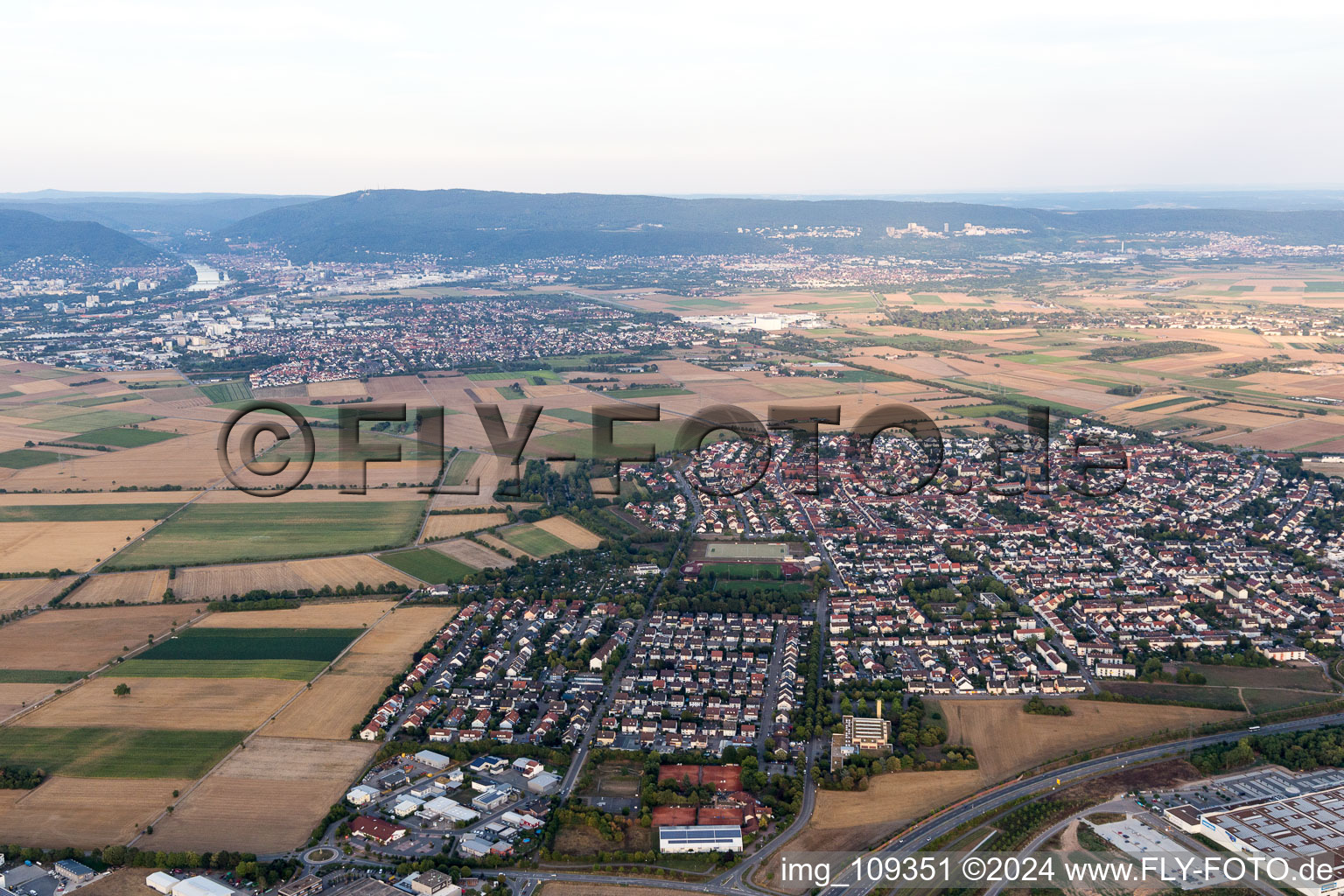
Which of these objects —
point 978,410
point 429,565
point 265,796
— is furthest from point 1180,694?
point 978,410

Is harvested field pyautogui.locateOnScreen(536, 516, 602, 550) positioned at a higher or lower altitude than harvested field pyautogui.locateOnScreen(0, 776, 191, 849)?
higher

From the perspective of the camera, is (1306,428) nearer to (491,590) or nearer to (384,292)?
(491,590)

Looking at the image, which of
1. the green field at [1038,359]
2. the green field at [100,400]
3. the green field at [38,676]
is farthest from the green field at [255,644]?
the green field at [1038,359]

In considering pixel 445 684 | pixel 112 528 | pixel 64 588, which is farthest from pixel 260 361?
pixel 445 684

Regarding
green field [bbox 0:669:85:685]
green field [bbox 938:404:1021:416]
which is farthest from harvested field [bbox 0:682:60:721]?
green field [bbox 938:404:1021:416]

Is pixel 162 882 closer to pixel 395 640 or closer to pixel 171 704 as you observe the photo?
pixel 171 704

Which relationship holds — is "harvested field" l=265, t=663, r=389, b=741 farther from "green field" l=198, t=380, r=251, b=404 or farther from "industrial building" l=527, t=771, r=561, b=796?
"green field" l=198, t=380, r=251, b=404

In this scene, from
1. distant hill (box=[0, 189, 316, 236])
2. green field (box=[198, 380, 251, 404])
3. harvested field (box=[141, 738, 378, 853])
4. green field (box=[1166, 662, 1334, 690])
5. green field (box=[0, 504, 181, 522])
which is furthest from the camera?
distant hill (box=[0, 189, 316, 236])
